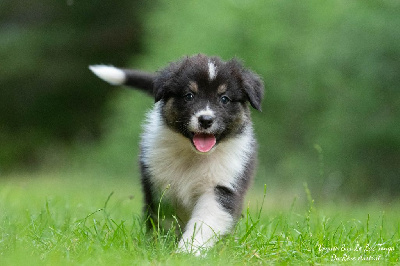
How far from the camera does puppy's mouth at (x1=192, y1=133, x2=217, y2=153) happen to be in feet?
15.1

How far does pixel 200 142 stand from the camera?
15.1ft

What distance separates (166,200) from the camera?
473cm

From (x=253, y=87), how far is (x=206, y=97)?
412 mm

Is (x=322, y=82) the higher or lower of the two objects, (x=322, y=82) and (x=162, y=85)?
the lower

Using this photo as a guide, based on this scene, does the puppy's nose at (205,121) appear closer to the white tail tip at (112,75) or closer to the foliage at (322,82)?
the white tail tip at (112,75)

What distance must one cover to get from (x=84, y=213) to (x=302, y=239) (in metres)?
2.35

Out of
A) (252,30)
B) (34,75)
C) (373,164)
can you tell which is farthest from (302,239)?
(34,75)

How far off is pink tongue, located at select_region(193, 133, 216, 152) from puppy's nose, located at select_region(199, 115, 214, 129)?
13 cm

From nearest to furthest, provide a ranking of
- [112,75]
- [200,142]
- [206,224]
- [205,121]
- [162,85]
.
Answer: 1. [206,224]
2. [205,121]
3. [200,142]
4. [162,85]
5. [112,75]

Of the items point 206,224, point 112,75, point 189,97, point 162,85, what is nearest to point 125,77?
point 112,75

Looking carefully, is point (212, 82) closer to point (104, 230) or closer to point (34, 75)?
point (104, 230)

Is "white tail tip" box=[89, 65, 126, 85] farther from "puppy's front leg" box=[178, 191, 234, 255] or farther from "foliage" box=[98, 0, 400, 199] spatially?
"foliage" box=[98, 0, 400, 199]

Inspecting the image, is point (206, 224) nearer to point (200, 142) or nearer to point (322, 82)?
point (200, 142)

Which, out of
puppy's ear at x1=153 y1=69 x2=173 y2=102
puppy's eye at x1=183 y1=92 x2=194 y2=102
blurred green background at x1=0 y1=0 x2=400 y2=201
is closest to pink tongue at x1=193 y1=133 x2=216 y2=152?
puppy's eye at x1=183 y1=92 x2=194 y2=102
